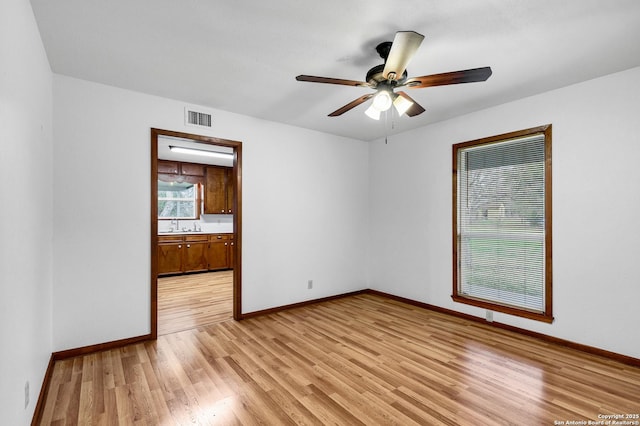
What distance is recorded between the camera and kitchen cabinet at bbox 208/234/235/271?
699 cm

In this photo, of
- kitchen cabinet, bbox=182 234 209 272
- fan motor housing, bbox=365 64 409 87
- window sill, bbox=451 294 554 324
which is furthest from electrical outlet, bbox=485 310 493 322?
kitchen cabinet, bbox=182 234 209 272

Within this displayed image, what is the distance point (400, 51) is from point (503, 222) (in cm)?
268

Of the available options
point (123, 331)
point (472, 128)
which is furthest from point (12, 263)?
point (472, 128)

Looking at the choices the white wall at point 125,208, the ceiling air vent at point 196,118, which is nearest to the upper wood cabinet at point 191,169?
the white wall at point 125,208

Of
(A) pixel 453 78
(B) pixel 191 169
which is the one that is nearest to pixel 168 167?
(B) pixel 191 169

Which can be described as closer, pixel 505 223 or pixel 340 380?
pixel 340 380

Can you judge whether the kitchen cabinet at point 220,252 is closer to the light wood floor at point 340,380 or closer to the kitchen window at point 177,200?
the kitchen window at point 177,200

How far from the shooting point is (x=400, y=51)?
188 centimetres

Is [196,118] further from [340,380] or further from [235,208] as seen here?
[340,380]

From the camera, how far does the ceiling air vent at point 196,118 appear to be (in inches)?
140

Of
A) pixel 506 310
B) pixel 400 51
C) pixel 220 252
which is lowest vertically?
pixel 506 310

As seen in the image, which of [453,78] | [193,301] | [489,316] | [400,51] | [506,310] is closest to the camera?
[400,51]

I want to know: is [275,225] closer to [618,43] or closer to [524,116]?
[524,116]

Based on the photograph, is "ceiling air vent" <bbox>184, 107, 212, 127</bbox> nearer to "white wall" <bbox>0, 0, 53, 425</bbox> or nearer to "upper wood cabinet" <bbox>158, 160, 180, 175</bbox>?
"white wall" <bbox>0, 0, 53, 425</bbox>
